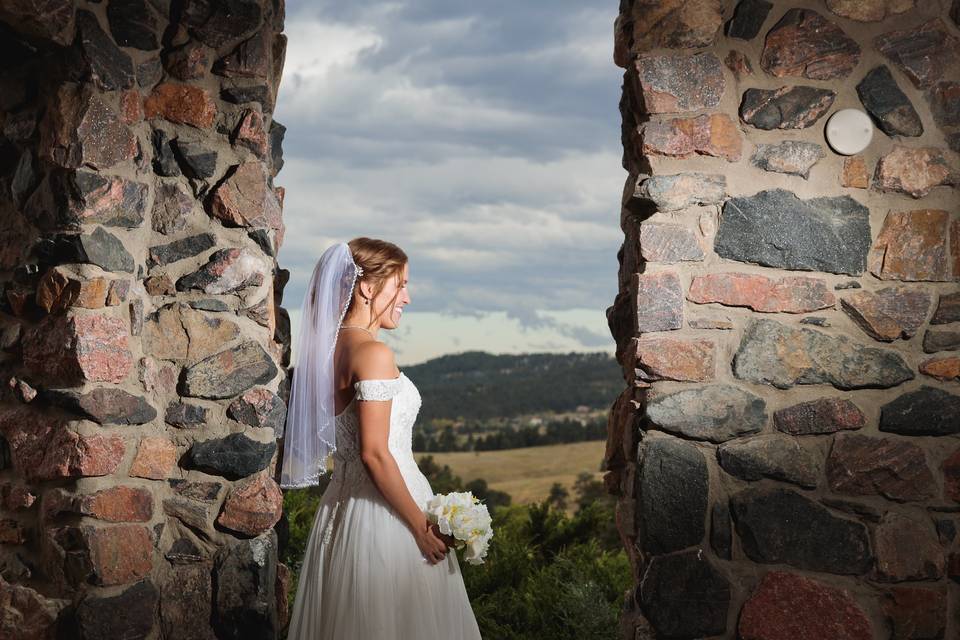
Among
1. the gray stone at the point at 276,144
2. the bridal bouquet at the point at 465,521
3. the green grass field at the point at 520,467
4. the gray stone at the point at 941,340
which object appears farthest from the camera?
the green grass field at the point at 520,467

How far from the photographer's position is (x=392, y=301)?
2914 mm

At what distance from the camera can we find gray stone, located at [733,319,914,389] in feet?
8.79

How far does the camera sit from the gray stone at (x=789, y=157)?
2.71 metres

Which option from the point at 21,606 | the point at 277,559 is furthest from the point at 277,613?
the point at 21,606

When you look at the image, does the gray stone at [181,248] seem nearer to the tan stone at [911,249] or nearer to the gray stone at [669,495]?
the gray stone at [669,495]

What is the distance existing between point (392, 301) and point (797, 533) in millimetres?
1346

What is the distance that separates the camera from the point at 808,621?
104 inches

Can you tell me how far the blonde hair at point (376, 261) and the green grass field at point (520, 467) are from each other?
3602 mm

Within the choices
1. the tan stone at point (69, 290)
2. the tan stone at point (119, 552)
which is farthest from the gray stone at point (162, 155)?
the tan stone at point (119, 552)

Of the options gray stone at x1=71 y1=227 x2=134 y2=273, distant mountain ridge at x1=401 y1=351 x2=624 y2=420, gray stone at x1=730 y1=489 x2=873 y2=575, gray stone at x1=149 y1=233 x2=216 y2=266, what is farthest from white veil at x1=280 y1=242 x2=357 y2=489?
distant mountain ridge at x1=401 y1=351 x2=624 y2=420

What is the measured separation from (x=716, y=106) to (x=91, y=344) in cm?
189

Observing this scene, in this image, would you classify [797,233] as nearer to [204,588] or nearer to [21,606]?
[204,588]

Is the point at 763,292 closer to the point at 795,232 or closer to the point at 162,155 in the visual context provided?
the point at 795,232

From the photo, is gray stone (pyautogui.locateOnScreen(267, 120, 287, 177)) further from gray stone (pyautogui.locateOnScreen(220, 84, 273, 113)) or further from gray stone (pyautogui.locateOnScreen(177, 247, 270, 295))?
gray stone (pyautogui.locateOnScreen(177, 247, 270, 295))
